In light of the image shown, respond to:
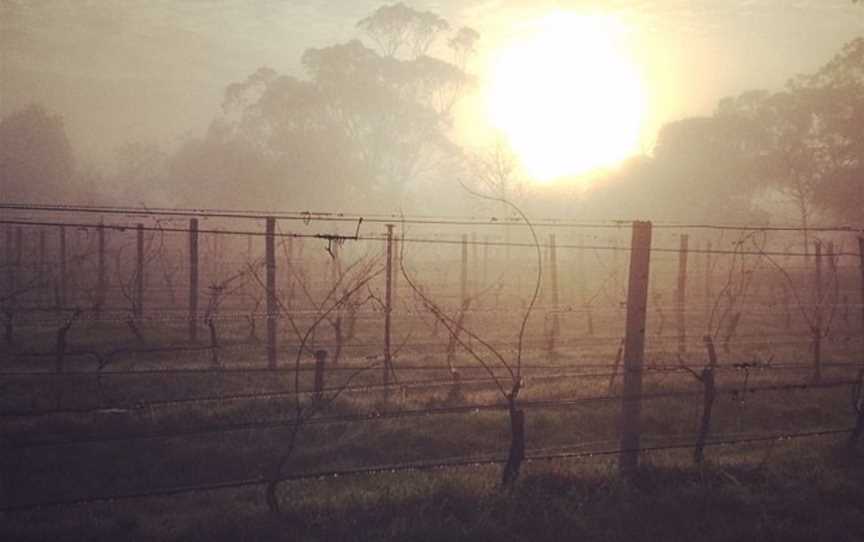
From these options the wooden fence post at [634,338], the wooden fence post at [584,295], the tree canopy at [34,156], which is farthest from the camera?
the tree canopy at [34,156]

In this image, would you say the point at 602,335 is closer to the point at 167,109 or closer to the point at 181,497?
the point at 181,497

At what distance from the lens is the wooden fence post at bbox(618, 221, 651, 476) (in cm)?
654

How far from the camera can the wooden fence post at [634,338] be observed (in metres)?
6.54

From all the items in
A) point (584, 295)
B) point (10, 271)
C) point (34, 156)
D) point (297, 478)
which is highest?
point (34, 156)

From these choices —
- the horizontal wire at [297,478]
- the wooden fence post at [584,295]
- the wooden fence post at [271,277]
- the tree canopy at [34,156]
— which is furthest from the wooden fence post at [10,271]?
the tree canopy at [34,156]

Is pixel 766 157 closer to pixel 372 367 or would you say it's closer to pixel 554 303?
pixel 554 303

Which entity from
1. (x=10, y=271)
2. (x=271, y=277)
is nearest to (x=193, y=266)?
(x=271, y=277)

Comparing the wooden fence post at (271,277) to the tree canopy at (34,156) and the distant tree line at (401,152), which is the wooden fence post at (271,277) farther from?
the tree canopy at (34,156)

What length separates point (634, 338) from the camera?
6.59 m

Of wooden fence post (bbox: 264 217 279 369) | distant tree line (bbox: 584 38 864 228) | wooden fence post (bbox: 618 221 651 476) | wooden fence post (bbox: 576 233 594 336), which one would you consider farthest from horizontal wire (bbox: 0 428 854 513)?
distant tree line (bbox: 584 38 864 228)

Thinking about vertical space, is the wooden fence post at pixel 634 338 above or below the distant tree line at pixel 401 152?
below

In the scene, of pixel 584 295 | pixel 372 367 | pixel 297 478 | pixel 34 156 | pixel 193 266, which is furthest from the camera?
pixel 34 156

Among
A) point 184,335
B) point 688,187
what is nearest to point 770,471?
point 184,335

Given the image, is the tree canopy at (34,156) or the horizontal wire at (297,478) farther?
the tree canopy at (34,156)
